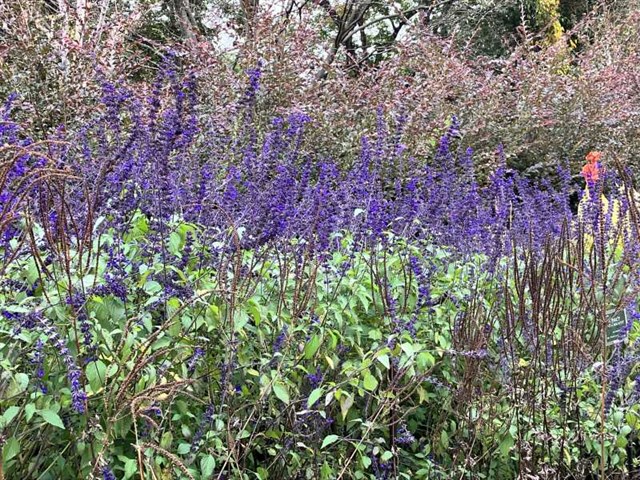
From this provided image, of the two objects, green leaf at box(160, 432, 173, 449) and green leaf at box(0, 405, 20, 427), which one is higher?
green leaf at box(0, 405, 20, 427)

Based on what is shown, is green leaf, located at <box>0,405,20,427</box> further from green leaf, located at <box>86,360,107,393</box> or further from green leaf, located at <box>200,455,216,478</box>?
green leaf, located at <box>200,455,216,478</box>

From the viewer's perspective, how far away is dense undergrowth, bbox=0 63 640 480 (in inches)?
73.3

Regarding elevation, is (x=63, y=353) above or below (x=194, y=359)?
above

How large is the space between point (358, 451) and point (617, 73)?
29.5ft

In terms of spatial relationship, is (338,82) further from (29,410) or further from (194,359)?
(29,410)

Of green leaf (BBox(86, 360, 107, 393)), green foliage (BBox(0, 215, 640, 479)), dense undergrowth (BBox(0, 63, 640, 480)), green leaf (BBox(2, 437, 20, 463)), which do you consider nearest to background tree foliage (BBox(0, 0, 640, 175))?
dense undergrowth (BBox(0, 63, 640, 480))

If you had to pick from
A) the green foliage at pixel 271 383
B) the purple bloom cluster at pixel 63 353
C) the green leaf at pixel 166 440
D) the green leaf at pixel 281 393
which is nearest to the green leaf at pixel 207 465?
the green foliage at pixel 271 383

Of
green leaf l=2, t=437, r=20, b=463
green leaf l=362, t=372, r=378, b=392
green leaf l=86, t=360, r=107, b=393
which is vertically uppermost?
green leaf l=86, t=360, r=107, b=393

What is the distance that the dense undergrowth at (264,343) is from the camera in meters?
1.86

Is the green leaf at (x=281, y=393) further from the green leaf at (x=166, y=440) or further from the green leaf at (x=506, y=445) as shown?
the green leaf at (x=506, y=445)

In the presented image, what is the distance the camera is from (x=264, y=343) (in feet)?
7.50

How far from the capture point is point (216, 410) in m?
2.20

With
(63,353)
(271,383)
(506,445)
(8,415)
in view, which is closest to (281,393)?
(271,383)

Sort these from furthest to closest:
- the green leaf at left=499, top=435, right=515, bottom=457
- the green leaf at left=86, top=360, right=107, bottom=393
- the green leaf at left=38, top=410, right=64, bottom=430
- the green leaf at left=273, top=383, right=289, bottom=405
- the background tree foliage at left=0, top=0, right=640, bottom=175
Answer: the background tree foliage at left=0, top=0, right=640, bottom=175, the green leaf at left=499, top=435, right=515, bottom=457, the green leaf at left=273, top=383, right=289, bottom=405, the green leaf at left=86, top=360, right=107, bottom=393, the green leaf at left=38, top=410, right=64, bottom=430
